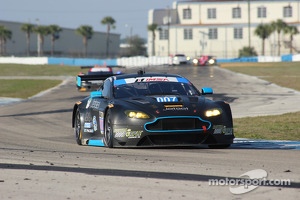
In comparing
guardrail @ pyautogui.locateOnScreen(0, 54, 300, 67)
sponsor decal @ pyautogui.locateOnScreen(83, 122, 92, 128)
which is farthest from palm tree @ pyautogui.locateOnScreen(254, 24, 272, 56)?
sponsor decal @ pyautogui.locateOnScreen(83, 122, 92, 128)

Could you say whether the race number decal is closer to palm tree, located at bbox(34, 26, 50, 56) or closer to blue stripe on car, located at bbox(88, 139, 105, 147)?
blue stripe on car, located at bbox(88, 139, 105, 147)

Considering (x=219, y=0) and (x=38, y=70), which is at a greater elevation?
(x=219, y=0)

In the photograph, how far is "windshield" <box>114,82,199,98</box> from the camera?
12.7 metres

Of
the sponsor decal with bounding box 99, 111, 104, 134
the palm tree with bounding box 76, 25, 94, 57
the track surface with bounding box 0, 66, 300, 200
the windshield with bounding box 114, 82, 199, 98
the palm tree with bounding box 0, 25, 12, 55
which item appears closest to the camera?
the track surface with bounding box 0, 66, 300, 200

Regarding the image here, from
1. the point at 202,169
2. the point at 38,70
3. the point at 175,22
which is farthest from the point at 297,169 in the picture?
the point at 175,22

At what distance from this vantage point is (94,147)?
41.1 feet

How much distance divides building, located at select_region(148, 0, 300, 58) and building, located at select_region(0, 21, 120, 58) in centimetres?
1788

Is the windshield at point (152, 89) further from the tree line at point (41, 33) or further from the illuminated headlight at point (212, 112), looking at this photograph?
the tree line at point (41, 33)

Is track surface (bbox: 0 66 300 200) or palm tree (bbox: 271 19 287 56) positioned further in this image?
palm tree (bbox: 271 19 287 56)

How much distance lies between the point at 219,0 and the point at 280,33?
12255mm

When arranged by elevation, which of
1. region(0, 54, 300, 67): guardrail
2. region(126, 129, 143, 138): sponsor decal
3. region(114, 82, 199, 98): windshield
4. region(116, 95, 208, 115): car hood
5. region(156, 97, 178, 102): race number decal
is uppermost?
region(114, 82, 199, 98): windshield

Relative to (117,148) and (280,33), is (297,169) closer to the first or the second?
(117,148)

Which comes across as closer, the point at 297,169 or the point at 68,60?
the point at 297,169

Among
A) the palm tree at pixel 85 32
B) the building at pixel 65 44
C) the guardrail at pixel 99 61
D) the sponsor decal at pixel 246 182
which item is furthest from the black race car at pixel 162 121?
the palm tree at pixel 85 32
